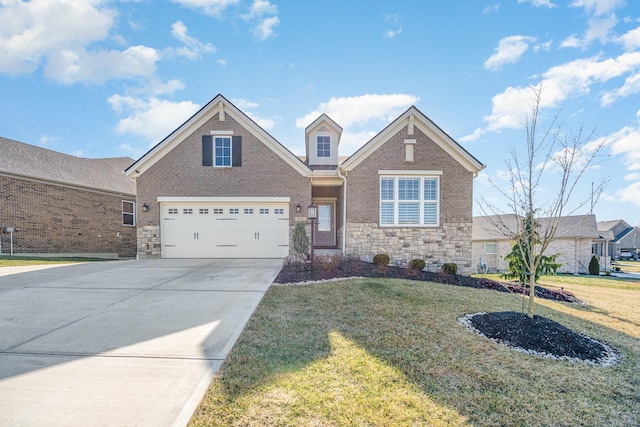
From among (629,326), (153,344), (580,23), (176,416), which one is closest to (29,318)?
(153,344)

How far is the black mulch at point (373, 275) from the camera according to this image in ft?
29.5

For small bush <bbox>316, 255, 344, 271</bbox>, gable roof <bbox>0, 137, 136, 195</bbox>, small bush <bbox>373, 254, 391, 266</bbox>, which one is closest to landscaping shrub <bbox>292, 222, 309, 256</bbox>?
small bush <bbox>316, 255, 344, 271</bbox>

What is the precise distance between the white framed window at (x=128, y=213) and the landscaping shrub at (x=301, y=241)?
42.9 feet

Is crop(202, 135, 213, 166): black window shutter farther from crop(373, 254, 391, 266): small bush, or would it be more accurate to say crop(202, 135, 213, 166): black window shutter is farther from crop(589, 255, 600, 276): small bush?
crop(589, 255, 600, 276): small bush

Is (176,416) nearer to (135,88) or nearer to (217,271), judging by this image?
(217,271)

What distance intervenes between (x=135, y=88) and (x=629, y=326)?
58.2 ft

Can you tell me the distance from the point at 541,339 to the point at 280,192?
33.5 ft

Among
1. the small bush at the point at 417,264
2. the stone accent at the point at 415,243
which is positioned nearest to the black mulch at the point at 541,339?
the small bush at the point at 417,264

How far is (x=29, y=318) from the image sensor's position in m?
5.03

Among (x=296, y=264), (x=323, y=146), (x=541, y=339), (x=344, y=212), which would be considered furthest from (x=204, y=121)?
(x=541, y=339)

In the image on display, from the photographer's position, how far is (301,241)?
12031 millimetres

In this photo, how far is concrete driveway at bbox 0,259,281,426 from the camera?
2797 mm

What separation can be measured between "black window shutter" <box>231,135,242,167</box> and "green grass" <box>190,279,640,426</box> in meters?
8.51

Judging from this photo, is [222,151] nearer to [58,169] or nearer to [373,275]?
[373,275]
